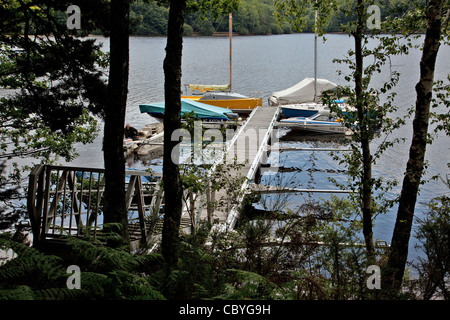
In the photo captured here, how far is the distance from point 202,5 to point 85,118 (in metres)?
5.06

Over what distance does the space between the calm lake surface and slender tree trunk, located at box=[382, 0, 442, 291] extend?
0.89m

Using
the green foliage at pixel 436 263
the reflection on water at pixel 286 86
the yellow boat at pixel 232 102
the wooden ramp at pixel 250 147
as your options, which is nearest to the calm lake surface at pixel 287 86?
the reflection on water at pixel 286 86

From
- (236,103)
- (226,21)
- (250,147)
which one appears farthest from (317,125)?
(226,21)

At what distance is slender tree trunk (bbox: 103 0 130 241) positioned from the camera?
18.6 feet

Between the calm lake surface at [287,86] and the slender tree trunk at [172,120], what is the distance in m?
2.08

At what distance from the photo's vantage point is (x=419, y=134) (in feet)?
20.0

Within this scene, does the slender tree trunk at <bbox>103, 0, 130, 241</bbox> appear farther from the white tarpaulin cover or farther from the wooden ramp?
the white tarpaulin cover

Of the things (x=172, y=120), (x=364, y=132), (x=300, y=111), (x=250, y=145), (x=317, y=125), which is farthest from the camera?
(x=300, y=111)

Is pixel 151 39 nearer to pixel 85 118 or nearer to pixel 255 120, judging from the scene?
Answer: pixel 255 120

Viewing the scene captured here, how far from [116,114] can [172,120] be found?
855mm

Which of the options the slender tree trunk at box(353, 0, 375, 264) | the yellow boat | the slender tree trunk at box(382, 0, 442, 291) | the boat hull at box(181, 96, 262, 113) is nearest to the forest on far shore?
the yellow boat

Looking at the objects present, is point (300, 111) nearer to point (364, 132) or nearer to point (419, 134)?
point (364, 132)

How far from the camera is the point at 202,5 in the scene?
25.8 feet
